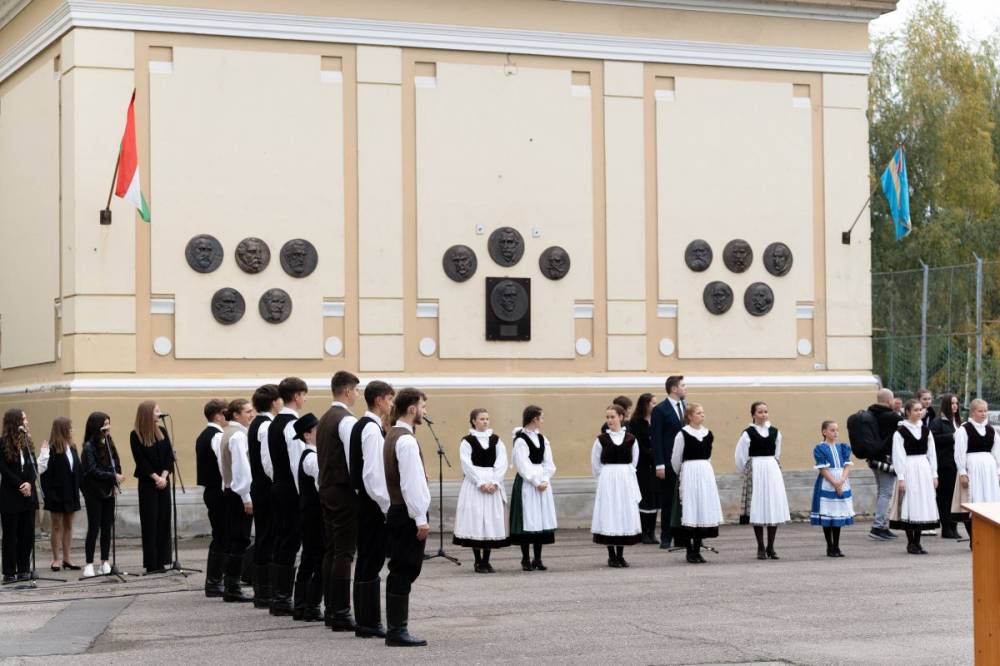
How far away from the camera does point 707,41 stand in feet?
82.3

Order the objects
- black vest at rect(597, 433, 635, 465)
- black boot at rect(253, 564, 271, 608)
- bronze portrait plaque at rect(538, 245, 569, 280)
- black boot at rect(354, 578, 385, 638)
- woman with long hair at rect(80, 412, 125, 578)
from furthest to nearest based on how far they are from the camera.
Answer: bronze portrait plaque at rect(538, 245, 569, 280)
black vest at rect(597, 433, 635, 465)
woman with long hair at rect(80, 412, 125, 578)
black boot at rect(253, 564, 271, 608)
black boot at rect(354, 578, 385, 638)

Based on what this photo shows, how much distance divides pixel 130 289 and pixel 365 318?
129 inches

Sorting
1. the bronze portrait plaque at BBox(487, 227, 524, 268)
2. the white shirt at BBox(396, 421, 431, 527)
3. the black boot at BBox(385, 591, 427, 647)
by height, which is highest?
the bronze portrait plaque at BBox(487, 227, 524, 268)

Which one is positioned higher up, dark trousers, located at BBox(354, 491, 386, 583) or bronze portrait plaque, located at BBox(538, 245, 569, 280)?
bronze portrait plaque, located at BBox(538, 245, 569, 280)

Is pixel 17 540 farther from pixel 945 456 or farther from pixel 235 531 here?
pixel 945 456

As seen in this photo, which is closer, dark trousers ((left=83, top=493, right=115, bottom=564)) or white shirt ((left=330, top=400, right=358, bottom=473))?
Result: white shirt ((left=330, top=400, right=358, bottom=473))

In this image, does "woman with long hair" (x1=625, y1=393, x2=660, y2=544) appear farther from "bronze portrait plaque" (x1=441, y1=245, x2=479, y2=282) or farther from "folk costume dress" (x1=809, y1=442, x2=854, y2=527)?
"bronze portrait plaque" (x1=441, y1=245, x2=479, y2=282)

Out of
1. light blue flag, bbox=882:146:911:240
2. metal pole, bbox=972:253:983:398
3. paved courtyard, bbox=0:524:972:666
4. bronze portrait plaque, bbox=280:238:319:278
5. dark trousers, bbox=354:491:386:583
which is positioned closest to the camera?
paved courtyard, bbox=0:524:972:666

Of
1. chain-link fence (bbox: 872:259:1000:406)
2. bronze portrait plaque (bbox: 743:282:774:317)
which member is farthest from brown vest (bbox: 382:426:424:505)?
chain-link fence (bbox: 872:259:1000:406)

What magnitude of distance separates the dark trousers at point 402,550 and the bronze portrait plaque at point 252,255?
1074 cm

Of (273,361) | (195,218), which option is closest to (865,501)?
(273,361)

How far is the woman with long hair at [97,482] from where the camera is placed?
58.4 feet

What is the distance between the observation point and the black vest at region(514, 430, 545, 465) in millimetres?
18734

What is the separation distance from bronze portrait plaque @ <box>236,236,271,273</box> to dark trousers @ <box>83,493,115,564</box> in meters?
5.20
